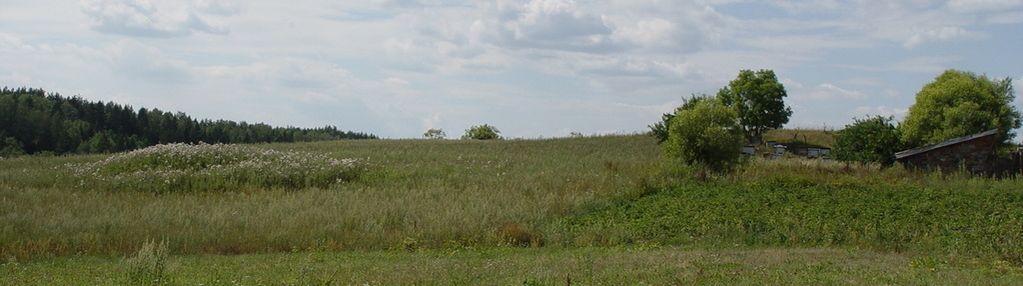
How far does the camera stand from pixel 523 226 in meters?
22.8

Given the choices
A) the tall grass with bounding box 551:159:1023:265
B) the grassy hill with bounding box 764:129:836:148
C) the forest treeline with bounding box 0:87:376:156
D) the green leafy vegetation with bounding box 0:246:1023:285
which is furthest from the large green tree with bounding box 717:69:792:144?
the green leafy vegetation with bounding box 0:246:1023:285

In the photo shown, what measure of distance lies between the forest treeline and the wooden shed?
50657 millimetres

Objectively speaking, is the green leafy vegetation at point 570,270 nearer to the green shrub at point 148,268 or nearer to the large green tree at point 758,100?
the green shrub at point 148,268

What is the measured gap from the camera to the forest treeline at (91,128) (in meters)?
88.0

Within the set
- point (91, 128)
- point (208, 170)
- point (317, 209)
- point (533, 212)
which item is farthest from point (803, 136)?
point (91, 128)

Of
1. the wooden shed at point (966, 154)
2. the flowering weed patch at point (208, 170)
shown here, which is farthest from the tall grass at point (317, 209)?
the wooden shed at point (966, 154)

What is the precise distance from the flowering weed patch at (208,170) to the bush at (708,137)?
43.0 ft

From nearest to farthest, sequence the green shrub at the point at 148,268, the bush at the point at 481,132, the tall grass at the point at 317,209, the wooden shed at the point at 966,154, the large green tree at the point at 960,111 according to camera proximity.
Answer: the green shrub at the point at 148,268 → the tall grass at the point at 317,209 → the wooden shed at the point at 966,154 → the large green tree at the point at 960,111 → the bush at the point at 481,132

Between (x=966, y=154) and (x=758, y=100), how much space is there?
27.8 meters

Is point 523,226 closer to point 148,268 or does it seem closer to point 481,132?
point 148,268

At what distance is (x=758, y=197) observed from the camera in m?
26.6

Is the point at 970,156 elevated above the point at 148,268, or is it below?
above

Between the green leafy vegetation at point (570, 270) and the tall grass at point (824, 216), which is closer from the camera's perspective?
the green leafy vegetation at point (570, 270)

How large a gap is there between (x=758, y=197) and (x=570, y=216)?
571 centimetres
